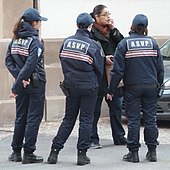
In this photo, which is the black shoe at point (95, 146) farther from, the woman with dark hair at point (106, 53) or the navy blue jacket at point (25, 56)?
the navy blue jacket at point (25, 56)

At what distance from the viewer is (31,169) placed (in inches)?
293

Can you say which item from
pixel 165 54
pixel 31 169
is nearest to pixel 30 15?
pixel 31 169

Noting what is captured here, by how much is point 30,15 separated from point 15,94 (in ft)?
3.26

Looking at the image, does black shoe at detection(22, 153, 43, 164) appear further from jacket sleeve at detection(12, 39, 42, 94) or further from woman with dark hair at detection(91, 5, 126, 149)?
woman with dark hair at detection(91, 5, 126, 149)

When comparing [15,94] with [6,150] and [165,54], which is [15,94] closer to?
[6,150]

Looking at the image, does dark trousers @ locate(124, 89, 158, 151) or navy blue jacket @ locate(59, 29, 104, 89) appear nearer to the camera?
navy blue jacket @ locate(59, 29, 104, 89)

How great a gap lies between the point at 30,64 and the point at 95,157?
1625mm

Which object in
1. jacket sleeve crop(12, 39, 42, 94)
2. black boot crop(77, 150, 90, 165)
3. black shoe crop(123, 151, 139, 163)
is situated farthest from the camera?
black shoe crop(123, 151, 139, 163)

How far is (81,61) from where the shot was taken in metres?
7.45

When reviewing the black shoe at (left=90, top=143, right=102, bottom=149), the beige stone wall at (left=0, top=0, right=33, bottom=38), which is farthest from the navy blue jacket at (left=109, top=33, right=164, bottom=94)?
the beige stone wall at (left=0, top=0, right=33, bottom=38)

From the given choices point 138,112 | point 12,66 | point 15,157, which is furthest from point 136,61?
point 15,157

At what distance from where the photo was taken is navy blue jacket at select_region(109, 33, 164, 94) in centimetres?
759

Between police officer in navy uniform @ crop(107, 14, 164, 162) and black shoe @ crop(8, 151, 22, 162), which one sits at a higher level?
police officer in navy uniform @ crop(107, 14, 164, 162)

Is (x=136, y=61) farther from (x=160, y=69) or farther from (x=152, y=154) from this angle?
(x=152, y=154)
